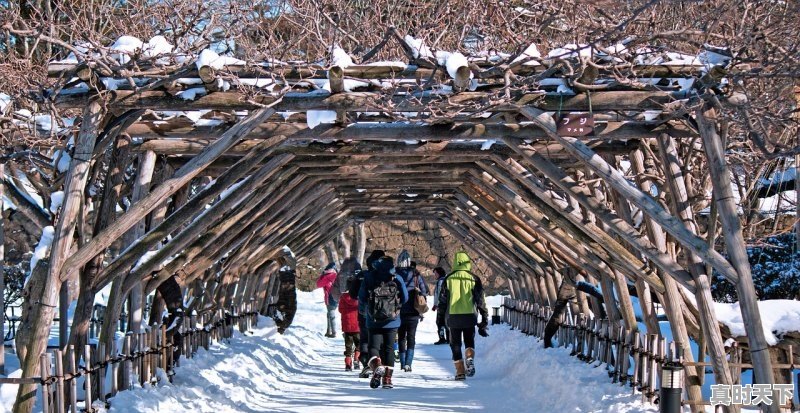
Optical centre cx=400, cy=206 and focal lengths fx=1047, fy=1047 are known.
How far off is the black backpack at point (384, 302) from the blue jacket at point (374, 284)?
0.05 m

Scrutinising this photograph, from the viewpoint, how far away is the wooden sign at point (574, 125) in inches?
355

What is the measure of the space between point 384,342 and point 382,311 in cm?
39

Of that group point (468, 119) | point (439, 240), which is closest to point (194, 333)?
point (468, 119)

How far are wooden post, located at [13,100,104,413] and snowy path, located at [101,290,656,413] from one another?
3.29 ft

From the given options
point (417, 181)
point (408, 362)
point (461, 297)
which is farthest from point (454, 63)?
point (417, 181)

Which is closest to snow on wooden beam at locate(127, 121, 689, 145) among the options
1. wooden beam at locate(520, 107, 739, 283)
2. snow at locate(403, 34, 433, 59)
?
wooden beam at locate(520, 107, 739, 283)

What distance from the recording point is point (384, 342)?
40.1 feet

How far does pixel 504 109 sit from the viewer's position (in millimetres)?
9172

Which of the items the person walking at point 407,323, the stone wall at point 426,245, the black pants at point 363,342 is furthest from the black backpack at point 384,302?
the stone wall at point 426,245

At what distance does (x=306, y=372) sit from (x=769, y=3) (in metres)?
10.1

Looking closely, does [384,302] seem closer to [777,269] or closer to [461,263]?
[461,263]

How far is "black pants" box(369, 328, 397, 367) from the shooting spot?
12.2 metres

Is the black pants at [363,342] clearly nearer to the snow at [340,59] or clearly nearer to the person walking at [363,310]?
the person walking at [363,310]

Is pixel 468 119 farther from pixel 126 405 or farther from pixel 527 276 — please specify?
pixel 527 276
